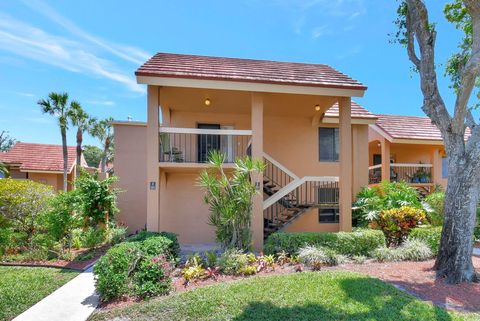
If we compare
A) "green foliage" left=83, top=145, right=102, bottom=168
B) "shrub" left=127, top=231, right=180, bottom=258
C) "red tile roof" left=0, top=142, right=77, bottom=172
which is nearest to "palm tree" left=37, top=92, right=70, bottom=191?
"red tile roof" left=0, top=142, right=77, bottom=172

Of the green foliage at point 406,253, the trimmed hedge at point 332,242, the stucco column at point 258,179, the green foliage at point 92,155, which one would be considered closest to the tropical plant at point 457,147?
the green foliage at point 406,253

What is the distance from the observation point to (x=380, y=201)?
37.2 feet

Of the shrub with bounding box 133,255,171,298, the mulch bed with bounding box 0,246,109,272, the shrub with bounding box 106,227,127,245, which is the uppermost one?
the shrub with bounding box 133,255,171,298

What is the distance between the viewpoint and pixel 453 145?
6582mm

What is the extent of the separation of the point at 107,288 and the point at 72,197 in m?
5.03

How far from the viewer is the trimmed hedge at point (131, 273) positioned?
5430mm

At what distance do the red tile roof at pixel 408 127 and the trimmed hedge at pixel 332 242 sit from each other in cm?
966

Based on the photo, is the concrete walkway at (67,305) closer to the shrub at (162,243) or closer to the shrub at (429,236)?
the shrub at (162,243)

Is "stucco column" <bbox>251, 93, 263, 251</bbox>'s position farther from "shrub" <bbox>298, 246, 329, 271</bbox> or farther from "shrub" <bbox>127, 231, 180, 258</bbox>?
"shrub" <bbox>127, 231, 180, 258</bbox>

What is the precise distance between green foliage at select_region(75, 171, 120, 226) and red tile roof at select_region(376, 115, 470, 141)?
15044mm

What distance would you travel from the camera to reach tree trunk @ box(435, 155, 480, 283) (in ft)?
20.6

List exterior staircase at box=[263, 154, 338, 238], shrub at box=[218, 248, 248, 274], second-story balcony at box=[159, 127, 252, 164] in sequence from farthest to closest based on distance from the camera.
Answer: second-story balcony at box=[159, 127, 252, 164], exterior staircase at box=[263, 154, 338, 238], shrub at box=[218, 248, 248, 274]

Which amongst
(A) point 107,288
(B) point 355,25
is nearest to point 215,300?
(A) point 107,288

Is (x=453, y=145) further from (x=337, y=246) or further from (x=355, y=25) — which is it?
(x=355, y=25)
